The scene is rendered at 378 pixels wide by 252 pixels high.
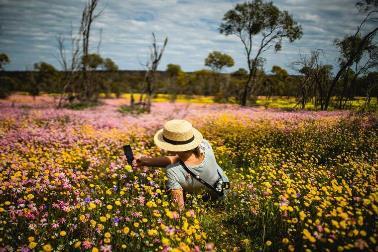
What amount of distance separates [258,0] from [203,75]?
2422 inches

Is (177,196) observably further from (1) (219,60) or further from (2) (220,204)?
(1) (219,60)

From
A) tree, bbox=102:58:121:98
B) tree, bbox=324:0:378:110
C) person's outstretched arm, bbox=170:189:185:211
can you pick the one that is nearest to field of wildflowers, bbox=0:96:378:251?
person's outstretched arm, bbox=170:189:185:211

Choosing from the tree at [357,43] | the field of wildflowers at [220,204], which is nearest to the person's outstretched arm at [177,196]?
the field of wildflowers at [220,204]

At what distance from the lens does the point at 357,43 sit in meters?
7.27

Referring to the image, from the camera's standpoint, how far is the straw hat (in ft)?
12.8

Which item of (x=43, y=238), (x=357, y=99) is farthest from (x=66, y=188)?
(x=357, y=99)

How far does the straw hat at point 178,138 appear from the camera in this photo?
3906 mm

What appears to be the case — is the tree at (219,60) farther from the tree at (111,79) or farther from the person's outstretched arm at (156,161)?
the person's outstretched arm at (156,161)

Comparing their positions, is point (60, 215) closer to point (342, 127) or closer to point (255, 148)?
point (255, 148)

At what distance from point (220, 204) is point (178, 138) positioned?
1467 mm

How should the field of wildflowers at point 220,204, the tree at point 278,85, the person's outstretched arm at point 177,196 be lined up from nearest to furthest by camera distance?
1. the field of wildflowers at point 220,204
2. the person's outstretched arm at point 177,196
3. the tree at point 278,85

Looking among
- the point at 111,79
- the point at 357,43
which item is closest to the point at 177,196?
the point at 357,43

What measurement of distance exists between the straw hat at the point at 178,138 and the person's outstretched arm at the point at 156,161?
0.33 metres

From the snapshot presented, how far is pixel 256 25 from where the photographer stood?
24.2 meters
